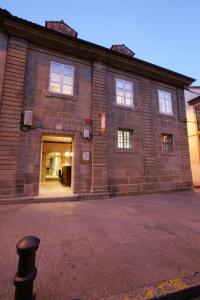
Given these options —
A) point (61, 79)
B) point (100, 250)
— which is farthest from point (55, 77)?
point (100, 250)

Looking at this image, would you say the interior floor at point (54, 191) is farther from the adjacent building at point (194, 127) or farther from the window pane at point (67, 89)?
the adjacent building at point (194, 127)

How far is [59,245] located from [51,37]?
9.57 m

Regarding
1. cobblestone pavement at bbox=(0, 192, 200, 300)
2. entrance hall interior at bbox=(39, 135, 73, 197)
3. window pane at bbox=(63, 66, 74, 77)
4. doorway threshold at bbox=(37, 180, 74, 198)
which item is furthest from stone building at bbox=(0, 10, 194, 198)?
cobblestone pavement at bbox=(0, 192, 200, 300)

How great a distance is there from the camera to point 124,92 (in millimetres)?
10344

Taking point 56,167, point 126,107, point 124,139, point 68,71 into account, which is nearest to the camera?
point 68,71

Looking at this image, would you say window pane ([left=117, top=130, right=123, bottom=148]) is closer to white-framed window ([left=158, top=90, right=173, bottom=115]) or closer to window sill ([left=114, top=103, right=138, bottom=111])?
window sill ([left=114, top=103, right=138, bottom=111])

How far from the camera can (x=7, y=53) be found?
7.55 metres

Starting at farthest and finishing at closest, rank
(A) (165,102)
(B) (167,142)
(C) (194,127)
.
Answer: (C) (194,127), (A) (165,102), (B) (167,142)

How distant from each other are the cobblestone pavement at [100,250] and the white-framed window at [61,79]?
638 centimetres

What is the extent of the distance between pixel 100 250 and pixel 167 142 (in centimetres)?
1014

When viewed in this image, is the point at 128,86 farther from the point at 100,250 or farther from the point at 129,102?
the point at 100,250

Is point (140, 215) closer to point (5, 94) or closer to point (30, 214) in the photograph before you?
point (30, 214)

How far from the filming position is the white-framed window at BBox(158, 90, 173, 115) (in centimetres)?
1160

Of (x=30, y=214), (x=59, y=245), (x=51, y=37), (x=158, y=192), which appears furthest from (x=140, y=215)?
(x=51, y=37)
